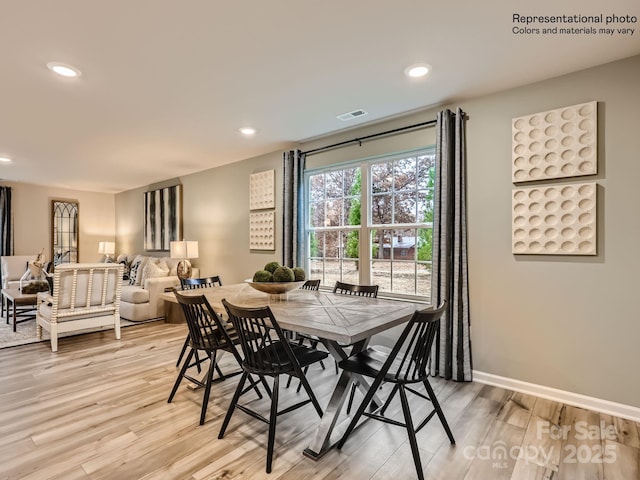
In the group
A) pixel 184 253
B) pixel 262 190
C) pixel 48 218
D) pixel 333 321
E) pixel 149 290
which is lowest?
pixel 149 290

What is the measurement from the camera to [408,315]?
7.07ft

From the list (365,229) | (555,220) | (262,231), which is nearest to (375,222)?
(365,229)

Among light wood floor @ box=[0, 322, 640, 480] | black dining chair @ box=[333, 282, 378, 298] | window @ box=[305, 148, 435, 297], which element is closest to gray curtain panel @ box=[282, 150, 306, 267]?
window @ box=[305, 148, 435, 297]

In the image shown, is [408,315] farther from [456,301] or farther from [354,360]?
[456,301]

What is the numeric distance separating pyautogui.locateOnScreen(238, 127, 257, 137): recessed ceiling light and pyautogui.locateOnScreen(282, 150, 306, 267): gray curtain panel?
570mm

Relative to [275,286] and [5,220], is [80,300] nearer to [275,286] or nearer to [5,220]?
[275,286]

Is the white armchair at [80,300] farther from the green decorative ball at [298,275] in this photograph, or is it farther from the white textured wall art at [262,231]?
the green decorative ball at [298,275]

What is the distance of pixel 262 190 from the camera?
484 centimetres

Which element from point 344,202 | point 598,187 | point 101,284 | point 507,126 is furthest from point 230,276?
point 598,187

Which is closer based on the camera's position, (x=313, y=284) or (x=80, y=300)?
(x=313, y=284)

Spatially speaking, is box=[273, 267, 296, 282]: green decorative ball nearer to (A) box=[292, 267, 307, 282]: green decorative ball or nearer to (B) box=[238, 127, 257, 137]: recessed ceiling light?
(A) box=[292, 267, 307, 282]: green decorative ball

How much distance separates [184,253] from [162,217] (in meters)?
1.72

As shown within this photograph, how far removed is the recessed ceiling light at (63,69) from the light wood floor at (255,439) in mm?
2487

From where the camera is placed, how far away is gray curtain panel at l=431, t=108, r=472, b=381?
9.74ft
